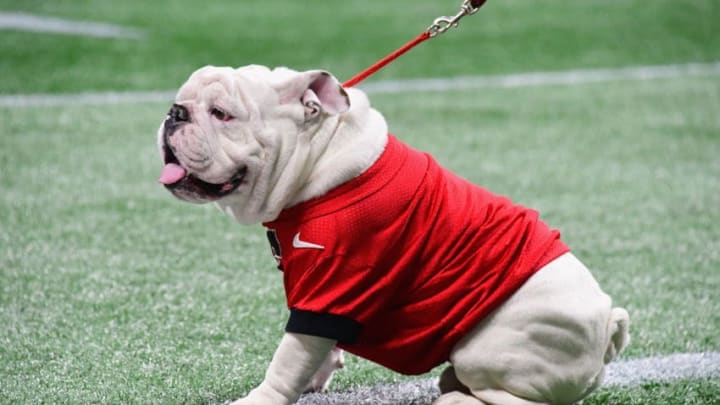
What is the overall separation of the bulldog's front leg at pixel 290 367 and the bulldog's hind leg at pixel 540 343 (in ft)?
0.89

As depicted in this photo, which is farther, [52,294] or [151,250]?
[151,250]

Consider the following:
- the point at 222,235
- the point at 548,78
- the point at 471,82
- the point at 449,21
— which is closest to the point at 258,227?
the point at 222,235

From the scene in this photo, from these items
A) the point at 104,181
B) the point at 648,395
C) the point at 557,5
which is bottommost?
the point at 557,5

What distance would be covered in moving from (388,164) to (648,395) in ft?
2.81

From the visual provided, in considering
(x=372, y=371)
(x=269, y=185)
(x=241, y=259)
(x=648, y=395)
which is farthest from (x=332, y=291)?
(x=241, y=259)

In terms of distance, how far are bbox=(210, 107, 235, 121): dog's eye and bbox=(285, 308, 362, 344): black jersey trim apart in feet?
1.17

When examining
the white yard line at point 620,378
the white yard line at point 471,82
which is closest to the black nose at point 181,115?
the white yard line at point 620,378

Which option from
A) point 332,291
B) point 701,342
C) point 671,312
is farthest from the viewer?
point 671,312

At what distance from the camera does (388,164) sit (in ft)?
6.75

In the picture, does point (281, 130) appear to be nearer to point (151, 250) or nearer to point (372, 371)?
point (372, 371)

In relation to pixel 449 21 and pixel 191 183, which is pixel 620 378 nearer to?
pixel 449 21

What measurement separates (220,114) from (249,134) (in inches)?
2.6

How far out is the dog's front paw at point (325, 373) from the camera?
2.41 m

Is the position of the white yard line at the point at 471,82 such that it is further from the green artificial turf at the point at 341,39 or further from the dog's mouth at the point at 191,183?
the dog's mouth at the point at 191,183
